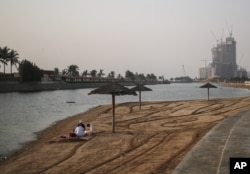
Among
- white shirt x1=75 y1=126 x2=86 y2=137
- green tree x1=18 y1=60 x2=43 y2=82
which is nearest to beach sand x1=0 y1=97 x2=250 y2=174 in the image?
white shirt x1=75 y1=126 x2=86 y2=137

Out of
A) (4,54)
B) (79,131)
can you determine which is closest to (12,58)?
(4,54)

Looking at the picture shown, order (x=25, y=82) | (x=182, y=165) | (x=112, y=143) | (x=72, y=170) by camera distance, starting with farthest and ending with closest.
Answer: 1. (x=25, y=82)
2. (x=112, y=143)
3. (x=72, y=170)
4. (x=182, y=165)

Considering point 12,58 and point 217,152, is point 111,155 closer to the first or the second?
point 217,152

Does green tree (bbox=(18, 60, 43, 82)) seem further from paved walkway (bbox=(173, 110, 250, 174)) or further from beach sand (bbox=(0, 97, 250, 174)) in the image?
paved walkway (bbox=(173, 110, 250, 174))

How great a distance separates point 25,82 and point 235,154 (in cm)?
11399

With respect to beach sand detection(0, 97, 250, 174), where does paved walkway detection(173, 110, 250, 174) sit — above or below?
above

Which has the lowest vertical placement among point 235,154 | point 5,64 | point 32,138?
point 32,138

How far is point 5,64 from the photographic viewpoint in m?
125

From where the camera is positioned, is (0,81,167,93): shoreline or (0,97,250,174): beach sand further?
(0,81,167,93): shoreline

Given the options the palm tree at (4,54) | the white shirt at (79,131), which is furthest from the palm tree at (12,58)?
the white shirt at (79,131)

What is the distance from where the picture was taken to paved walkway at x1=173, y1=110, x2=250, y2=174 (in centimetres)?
965

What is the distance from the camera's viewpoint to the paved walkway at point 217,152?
9.65 m

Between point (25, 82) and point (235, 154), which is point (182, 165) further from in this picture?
point (25, 82)

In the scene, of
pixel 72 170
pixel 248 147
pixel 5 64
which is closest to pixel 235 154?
pixel 248 147
